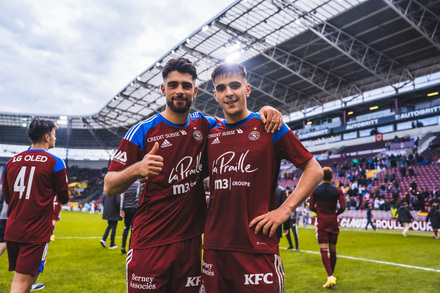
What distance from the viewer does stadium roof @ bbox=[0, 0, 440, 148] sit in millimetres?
21625

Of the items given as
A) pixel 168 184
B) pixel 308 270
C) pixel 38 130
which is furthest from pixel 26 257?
pixel 308 270

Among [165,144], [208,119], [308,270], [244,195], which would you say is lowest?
[308,270]

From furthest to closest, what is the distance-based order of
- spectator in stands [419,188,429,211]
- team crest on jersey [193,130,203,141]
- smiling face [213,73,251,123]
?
spectator in stands [419,188,429,211] < team crest on jersey [193,130,203,141] < smiling face [213,73,251,123]

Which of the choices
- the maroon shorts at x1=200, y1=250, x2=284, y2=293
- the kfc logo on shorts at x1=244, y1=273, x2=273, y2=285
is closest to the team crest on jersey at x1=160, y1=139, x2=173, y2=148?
the maroon shorts at x1=200, y1=250, x2=284, y2=293

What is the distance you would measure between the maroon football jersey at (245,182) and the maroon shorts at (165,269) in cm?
19

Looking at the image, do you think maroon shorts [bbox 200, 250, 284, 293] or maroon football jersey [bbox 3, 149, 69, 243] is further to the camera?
maroon football jersey [bbox 3, 149, 69, 243]

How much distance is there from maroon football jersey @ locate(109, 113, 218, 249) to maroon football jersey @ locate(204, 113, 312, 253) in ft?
0.52

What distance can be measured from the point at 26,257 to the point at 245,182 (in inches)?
105

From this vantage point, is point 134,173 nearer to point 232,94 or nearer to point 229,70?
point 232,94

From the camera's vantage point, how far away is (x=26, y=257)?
3.38 metres

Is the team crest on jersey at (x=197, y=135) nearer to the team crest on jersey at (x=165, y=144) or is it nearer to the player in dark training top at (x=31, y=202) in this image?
the team crest on jersey at (x=165, y=144)

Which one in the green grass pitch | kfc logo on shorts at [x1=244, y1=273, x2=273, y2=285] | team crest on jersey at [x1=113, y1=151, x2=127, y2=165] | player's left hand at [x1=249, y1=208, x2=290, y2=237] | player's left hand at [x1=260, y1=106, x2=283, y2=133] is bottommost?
the green grass pitch

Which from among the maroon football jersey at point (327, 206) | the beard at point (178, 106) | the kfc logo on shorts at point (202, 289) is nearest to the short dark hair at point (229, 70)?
the beard at point (178, 106)

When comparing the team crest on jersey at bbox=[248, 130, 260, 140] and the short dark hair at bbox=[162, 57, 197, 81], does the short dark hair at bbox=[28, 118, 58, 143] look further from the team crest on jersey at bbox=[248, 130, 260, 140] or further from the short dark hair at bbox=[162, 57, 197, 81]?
the team crest on jersey at bbox=[248, 130, 260, 140]
